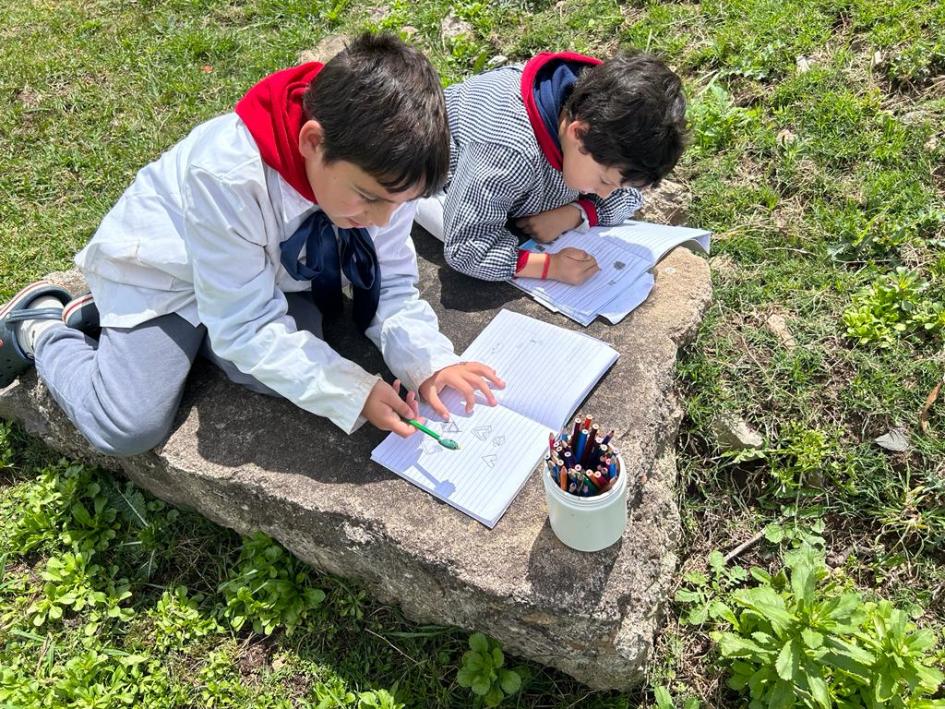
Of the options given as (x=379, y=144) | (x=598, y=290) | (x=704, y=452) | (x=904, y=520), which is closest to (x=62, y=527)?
(x=379, y=144)

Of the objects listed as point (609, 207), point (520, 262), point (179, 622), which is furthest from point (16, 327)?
point (609, 207)

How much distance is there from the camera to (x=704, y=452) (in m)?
3.07

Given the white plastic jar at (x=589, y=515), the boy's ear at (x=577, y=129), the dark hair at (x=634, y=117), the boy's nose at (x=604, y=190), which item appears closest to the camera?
the white plastic jar at (x=589, y=515)

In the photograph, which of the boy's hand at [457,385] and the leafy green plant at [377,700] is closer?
the leafy green plant at [377,700]

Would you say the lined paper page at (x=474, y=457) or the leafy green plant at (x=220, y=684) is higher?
the lined paper page at (x=474, y=457)

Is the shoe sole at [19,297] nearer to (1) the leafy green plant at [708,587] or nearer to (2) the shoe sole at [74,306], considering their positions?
(2) the shoe sole at [74,306]

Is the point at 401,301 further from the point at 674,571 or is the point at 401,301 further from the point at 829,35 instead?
the point at 829,35

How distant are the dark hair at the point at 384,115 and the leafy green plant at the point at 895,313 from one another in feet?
6.71

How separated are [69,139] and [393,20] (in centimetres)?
220

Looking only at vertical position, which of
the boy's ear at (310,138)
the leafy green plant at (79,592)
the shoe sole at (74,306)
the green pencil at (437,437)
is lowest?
the leafy green plant at (79,592)

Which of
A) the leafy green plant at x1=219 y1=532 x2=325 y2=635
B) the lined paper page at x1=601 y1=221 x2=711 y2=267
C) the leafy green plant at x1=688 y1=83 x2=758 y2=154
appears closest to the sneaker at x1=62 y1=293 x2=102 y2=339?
the leafy green plant at x1=219 y1=532 x2=325 y2=635

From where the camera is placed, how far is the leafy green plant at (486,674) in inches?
95.5

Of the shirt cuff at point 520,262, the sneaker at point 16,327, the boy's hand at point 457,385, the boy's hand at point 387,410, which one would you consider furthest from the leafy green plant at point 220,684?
the shirt cuff at point 520,262

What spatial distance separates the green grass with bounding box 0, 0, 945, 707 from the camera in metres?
2.59
